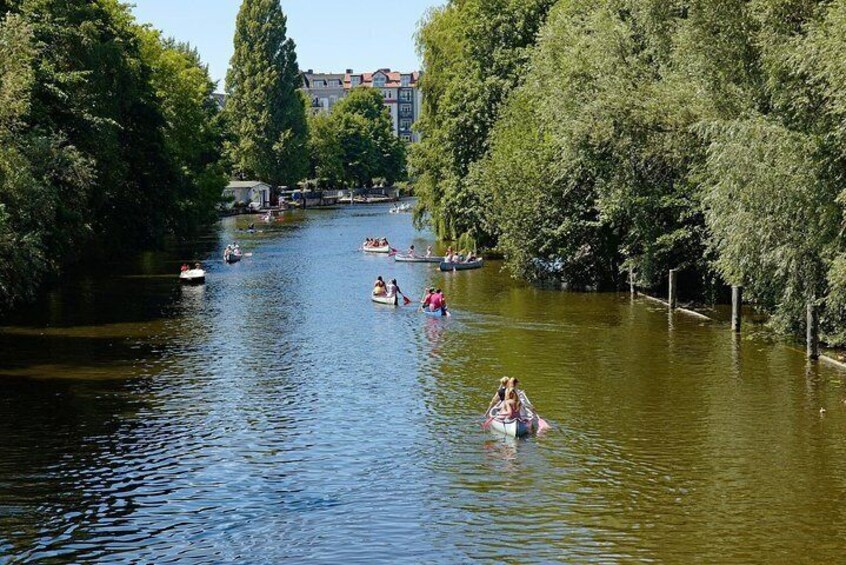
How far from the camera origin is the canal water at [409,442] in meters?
21.1

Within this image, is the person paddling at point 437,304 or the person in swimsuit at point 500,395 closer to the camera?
the person in swimsuit at point 500,395

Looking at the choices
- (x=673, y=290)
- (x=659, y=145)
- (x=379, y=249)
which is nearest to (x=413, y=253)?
(x=379, y=249)

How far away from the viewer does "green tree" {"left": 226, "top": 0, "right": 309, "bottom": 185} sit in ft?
534

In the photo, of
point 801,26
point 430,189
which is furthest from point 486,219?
point 801,26

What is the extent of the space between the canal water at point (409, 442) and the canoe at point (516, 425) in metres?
0.32

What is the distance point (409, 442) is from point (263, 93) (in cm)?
14025

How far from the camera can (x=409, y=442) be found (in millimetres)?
27906

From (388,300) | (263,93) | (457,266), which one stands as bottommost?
(388,300)

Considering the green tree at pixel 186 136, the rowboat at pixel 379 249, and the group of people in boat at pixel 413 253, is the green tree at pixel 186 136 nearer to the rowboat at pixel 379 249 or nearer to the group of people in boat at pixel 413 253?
the rowboat at pixel 379 249

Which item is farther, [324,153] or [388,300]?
[324,153]

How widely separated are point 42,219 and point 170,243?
163 feet

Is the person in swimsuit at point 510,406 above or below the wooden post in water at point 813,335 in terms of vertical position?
below

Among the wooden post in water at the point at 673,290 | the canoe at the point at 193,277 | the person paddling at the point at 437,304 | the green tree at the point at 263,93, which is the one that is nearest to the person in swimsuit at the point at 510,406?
the person paddling at the point at 437,304

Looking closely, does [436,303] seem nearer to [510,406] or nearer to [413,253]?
[510,406]
